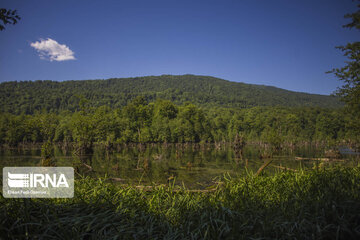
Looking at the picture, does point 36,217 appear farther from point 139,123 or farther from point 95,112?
point 139,123

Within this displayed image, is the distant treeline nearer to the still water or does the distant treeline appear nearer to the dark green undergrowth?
the still water

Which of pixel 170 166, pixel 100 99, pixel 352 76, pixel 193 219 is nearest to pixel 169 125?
pixel 170 166

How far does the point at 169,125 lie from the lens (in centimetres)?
7438

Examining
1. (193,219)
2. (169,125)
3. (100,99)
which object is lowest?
(169,125)

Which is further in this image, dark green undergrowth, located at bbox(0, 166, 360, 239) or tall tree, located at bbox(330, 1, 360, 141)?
tall tree, located at bbox(330, 1, 360, 141)

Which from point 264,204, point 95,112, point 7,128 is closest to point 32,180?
point 264,204

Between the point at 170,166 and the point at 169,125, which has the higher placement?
the point at 169,125

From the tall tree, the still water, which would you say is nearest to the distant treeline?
the still water

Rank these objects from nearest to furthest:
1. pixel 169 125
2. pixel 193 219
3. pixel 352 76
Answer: pixel 193 219 → pixel 352 76 → pixel 169 125

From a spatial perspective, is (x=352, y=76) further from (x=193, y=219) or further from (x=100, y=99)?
(x=100, y=99)

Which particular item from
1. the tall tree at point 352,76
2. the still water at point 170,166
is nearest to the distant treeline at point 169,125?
the still water at point 170,166

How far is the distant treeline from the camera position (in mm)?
45781

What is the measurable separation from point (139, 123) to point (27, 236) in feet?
237

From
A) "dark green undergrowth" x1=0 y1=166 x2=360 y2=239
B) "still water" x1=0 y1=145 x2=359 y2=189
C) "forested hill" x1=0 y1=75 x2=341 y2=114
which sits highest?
"forested hill" x1=0 y1=75 x2=341 y2=114
